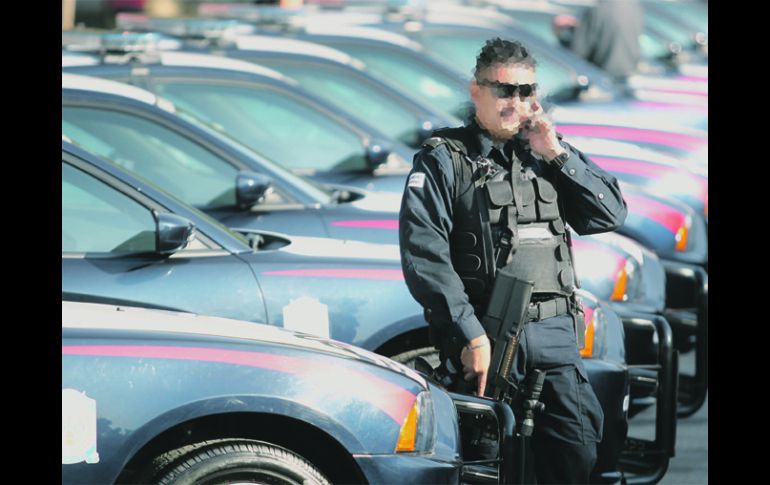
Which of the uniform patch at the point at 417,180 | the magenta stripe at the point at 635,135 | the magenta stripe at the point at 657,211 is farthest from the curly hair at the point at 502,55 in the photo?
the magenta stripe at the point at 635,135

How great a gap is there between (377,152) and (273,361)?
3.05 meters

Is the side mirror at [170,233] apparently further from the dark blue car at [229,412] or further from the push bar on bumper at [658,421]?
the push bar on bumper at [658,421]

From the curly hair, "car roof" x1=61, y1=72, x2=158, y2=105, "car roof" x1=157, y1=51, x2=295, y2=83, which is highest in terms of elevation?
the curly hair

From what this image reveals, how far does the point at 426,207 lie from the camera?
3.97 meters

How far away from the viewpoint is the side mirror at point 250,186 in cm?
543

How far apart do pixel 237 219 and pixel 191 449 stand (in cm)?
227

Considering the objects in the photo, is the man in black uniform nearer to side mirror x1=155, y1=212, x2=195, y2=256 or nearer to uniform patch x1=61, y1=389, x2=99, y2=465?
side mirror x1=155, y1=212, x2=195, y2=256

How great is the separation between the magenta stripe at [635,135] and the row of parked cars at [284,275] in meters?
0.12

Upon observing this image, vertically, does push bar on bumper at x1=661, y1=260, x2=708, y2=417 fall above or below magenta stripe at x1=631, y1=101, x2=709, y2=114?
below

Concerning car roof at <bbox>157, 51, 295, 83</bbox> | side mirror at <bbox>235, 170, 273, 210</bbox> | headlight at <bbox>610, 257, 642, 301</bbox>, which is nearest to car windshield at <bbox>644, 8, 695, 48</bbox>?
car roof at <bbox>157, 51, 295, 83</bbox>

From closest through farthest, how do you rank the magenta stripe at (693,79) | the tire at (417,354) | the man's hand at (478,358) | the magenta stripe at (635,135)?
the man's hand at (478,358)
the tire at (417,354)
the magenta stripe at (635,135)
the magenta stripe at (693,79)

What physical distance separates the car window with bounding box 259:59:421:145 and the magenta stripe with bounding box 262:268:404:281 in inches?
117

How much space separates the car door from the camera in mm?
4520

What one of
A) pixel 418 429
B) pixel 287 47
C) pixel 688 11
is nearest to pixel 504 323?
pixel 418 429
